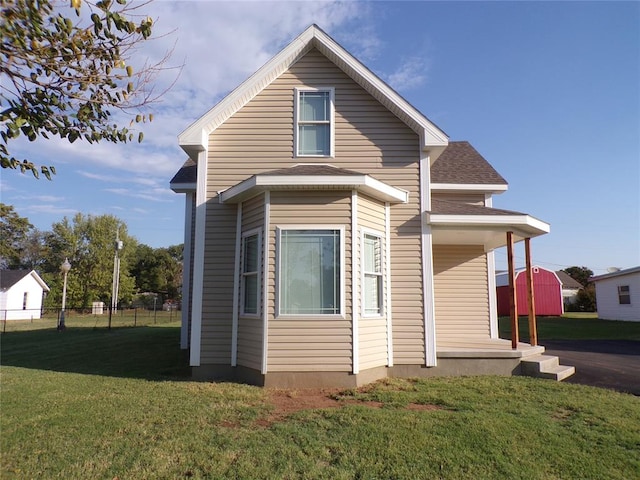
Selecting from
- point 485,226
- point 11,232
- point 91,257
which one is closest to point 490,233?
point 485,226

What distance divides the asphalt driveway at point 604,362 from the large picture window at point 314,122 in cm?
628

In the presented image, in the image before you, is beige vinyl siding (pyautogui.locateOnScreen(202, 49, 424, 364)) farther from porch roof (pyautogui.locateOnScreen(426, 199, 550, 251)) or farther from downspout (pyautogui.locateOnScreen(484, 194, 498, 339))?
downspout (pyautogui.locateOnScreen(484, 194, 498, 339))

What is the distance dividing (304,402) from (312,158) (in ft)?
14.8

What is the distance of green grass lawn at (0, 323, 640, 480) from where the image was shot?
380cm

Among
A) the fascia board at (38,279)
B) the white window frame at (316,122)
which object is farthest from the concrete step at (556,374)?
the fascia board at (38,279)

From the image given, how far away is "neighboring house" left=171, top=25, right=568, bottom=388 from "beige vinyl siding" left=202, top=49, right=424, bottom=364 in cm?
2

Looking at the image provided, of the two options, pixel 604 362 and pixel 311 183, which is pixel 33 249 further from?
pixel 604 362

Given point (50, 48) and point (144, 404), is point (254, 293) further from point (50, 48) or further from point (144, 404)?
point (50, 48)

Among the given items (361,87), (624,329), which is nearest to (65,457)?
(361,87)

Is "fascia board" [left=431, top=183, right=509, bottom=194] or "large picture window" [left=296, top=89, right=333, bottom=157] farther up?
"large picture window" [left=296, top=89, right=333, bottom=157]

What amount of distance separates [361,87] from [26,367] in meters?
9.43

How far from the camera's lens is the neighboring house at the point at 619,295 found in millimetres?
22328

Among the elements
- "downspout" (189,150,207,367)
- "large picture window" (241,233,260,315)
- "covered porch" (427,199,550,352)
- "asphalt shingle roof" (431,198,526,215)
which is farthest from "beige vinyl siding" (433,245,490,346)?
"downspout" (189,150,207,367)

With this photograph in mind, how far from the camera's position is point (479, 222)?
8.01 m
